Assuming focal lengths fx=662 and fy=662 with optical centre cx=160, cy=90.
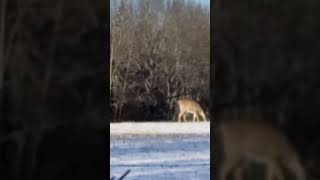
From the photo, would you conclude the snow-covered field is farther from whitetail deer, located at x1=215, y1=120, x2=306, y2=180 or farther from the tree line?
whitetail deer, located at x1=215, y1=120, x2=306, y2=180

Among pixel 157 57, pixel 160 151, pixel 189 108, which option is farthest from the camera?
pixel 157 57

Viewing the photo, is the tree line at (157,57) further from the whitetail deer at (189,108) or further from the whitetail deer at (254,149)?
the whitetail deer at (254,149)

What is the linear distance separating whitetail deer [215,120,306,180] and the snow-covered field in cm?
127

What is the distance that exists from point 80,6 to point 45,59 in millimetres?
308

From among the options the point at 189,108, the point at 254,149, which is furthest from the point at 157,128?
the point at 254,149

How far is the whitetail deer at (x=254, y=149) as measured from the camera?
3.24 metres

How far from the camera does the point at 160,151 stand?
19.2 feet

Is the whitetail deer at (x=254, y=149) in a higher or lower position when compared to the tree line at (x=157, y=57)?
lower

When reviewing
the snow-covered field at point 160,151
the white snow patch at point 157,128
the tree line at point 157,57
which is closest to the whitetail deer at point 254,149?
the snow-covered field at point 160,151

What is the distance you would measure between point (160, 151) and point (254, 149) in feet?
8.58

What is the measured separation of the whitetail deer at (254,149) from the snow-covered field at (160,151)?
127 centimetres

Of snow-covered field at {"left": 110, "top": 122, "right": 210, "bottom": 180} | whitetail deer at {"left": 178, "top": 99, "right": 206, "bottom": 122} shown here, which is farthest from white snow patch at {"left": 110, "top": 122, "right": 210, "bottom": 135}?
whitetail deer at {"left": 178, "top": 99, "right": 206, "bottom": 122}

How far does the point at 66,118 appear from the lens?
3.20 meters

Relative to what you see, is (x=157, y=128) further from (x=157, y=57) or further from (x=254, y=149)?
(x=254, y=149)
